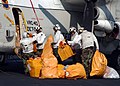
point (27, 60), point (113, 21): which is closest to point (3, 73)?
point (27, 60)

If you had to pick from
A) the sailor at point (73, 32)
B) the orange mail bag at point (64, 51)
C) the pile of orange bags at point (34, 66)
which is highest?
the sailor at point (73, 32)

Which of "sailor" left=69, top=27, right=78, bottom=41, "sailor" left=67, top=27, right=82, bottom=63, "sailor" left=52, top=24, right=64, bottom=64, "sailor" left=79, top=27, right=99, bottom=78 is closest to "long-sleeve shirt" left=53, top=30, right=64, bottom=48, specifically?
"sailor" left=52, top=24, right=64, bottom=64

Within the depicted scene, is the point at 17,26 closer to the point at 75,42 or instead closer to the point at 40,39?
the point at 40,39

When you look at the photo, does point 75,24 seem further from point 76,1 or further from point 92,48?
point 92,48

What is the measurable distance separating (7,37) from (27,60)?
97cm

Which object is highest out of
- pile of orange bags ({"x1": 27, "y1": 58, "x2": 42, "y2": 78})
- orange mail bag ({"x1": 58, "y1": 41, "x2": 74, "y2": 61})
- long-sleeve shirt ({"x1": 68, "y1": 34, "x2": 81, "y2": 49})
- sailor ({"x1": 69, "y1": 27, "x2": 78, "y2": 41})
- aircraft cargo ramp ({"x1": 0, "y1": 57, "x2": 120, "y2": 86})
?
sailor ({"x1": 69, "y1": 27, "x2": 78, "y2": 41})

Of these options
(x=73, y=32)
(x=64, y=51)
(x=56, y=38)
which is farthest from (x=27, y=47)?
(x=73, y=32)

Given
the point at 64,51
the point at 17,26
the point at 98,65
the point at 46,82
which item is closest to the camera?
the point at 46,82

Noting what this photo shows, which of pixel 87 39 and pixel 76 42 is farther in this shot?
pixel 76 42

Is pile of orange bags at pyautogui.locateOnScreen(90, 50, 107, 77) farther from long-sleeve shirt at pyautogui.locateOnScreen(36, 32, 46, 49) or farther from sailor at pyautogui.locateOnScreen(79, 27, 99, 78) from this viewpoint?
long-sleeve shirt at pyautogui.locateOnScreen(36, 32, 46, 49)

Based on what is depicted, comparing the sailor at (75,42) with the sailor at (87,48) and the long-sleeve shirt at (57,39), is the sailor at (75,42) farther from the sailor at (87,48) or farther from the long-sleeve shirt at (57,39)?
the long-sleeve shirt at (57,39)

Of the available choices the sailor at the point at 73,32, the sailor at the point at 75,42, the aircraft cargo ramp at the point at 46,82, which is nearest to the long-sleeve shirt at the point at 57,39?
the sailor at the point at 75,42

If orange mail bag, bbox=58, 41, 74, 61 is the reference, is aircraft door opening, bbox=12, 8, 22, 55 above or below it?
above

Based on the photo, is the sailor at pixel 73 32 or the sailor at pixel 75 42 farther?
the sailor at pixel 73 32
